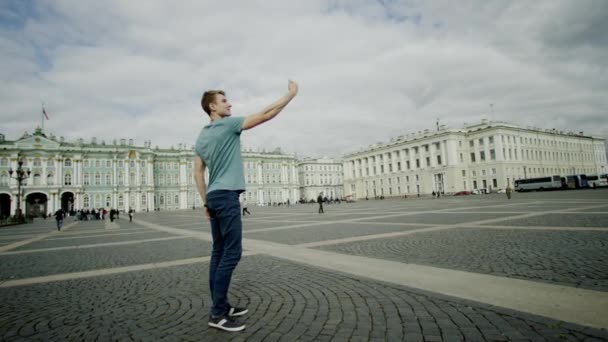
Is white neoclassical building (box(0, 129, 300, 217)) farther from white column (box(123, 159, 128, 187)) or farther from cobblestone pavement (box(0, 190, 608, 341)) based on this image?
cobblestone pavement (box(0, 190, 608, 341))

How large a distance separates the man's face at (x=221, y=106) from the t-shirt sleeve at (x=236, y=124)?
28 cm

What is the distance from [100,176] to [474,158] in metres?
84.1

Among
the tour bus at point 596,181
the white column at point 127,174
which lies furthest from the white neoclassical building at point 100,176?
the tour bus at point 596,181

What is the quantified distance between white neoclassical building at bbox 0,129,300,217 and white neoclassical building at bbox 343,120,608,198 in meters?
35.0

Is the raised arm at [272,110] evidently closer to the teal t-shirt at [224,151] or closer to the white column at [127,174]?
the teal t-shirt at [224,151]

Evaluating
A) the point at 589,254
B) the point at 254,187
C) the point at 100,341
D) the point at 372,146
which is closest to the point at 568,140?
the point at 372,146

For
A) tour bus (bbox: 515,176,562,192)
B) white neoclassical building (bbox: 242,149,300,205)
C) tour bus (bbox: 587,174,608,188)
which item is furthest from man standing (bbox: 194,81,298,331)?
white neoclassical building (bbox: 242,149,300,205)

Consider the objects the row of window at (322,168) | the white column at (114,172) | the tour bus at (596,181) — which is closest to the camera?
the tour bus at (596,181)

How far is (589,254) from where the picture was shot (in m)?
5.28

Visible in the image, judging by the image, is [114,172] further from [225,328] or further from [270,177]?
[225,328]

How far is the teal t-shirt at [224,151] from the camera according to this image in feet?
10.3

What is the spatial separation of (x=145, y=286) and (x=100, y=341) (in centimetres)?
191

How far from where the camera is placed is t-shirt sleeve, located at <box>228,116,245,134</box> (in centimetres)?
318

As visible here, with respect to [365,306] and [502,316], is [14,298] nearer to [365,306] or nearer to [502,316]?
[365,306]
